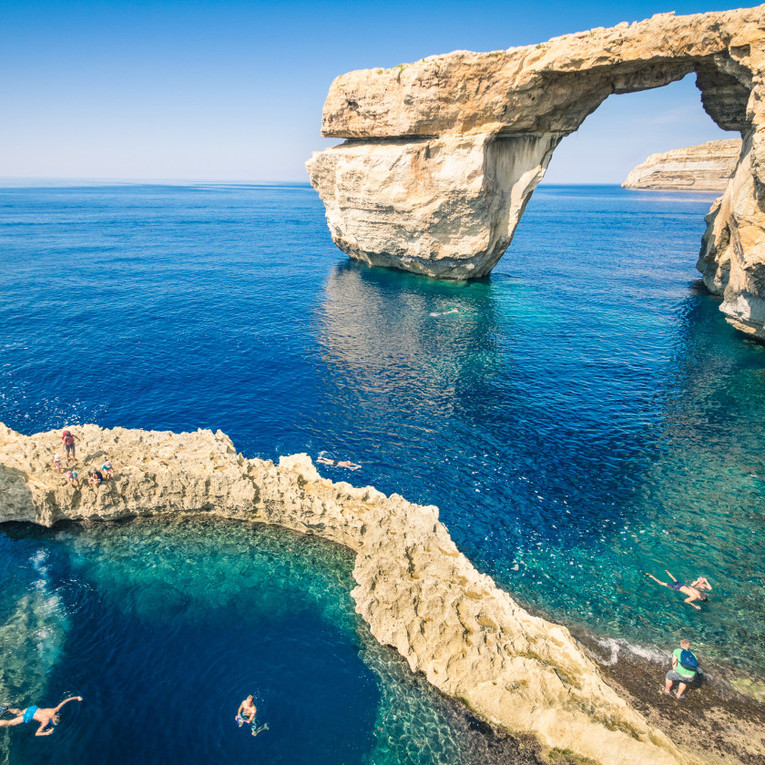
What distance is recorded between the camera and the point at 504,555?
20.5 meters

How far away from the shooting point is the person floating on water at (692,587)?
18203 millimetres

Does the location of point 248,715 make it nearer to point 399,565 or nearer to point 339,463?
point 399,565

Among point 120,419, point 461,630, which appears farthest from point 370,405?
point 461,630

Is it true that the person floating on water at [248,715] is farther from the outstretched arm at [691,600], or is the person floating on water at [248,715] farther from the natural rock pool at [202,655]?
the outstretched arm at [691,600]

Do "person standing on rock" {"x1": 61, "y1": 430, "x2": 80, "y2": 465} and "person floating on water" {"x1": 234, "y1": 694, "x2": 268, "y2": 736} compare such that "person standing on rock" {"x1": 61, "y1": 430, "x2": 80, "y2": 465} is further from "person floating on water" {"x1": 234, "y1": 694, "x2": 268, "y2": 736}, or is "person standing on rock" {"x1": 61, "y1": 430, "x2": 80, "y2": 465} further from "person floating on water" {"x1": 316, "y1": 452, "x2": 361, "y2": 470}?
"person floating on water" {"x1": 234, "y1": 694, "x2": 268, "y2": 736}

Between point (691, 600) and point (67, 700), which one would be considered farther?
point (691, 600)

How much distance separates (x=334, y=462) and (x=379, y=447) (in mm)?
2894

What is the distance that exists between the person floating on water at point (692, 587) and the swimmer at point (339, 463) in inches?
560

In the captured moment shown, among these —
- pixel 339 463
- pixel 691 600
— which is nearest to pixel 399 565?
pixel 339 463

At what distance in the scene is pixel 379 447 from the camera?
27578mm

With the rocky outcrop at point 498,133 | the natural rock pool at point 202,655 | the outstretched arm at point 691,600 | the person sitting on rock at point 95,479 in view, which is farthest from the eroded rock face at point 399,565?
the rocky outcrop at point 498,133

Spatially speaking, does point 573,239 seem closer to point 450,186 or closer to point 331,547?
point 450,186

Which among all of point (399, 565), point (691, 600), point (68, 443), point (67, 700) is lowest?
point (67, 700)

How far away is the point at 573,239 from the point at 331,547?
9405 centimetres
